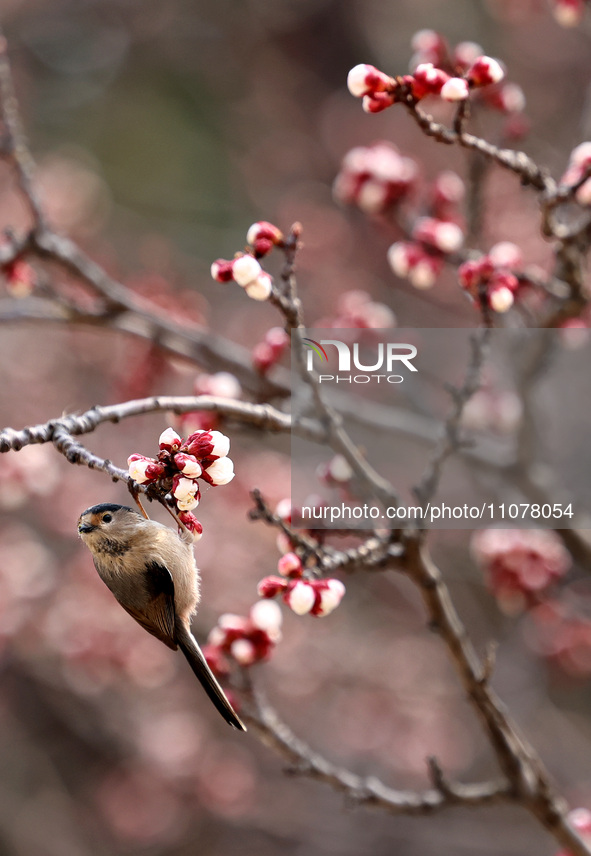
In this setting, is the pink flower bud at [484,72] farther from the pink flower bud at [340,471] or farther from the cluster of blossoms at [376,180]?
the pink flower bud at [340,471]

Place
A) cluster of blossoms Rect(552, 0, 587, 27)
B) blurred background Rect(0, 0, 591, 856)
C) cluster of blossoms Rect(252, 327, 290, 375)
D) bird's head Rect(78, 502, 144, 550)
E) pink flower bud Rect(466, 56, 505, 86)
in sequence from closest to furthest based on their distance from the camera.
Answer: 1. bird's head Rect(78, 502, 144, 550)
2. pink flower bud Rect(466, 56, 505, 86)
3. cluster of blossoms Rect(252, 327, 290, 375)
4. cluster of blossoms Rect(552, 0, 587, 27)
5. blurred background Rect(0, 0, 591, 856)

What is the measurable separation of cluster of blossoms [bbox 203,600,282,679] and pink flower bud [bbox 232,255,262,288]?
777mm

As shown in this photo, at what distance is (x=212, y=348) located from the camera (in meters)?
2.75

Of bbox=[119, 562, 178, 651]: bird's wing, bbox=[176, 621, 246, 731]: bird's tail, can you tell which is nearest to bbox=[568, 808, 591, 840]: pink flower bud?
bbox=[176, 621, 246, 731]: bird's tail

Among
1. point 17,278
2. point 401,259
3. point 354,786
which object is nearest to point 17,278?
Result: point 17,278

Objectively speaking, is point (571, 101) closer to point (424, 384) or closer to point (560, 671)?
point (424, 384)

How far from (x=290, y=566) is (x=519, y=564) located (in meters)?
1.47

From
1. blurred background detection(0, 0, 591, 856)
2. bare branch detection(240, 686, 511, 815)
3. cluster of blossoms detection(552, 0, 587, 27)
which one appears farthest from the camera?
blurred background detection(0, 0, 591, 856)

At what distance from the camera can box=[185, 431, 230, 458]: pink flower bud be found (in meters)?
1.26

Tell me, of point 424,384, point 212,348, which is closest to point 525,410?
point 212,348

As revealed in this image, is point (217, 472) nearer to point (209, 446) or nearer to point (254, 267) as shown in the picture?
point (209, 446)

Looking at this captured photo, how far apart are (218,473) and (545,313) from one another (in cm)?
155

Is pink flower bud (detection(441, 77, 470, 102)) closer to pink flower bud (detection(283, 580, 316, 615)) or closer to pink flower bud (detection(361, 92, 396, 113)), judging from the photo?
pink flower bud (detection(361, 92, 396, 113))

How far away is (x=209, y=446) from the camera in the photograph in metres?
1.27
